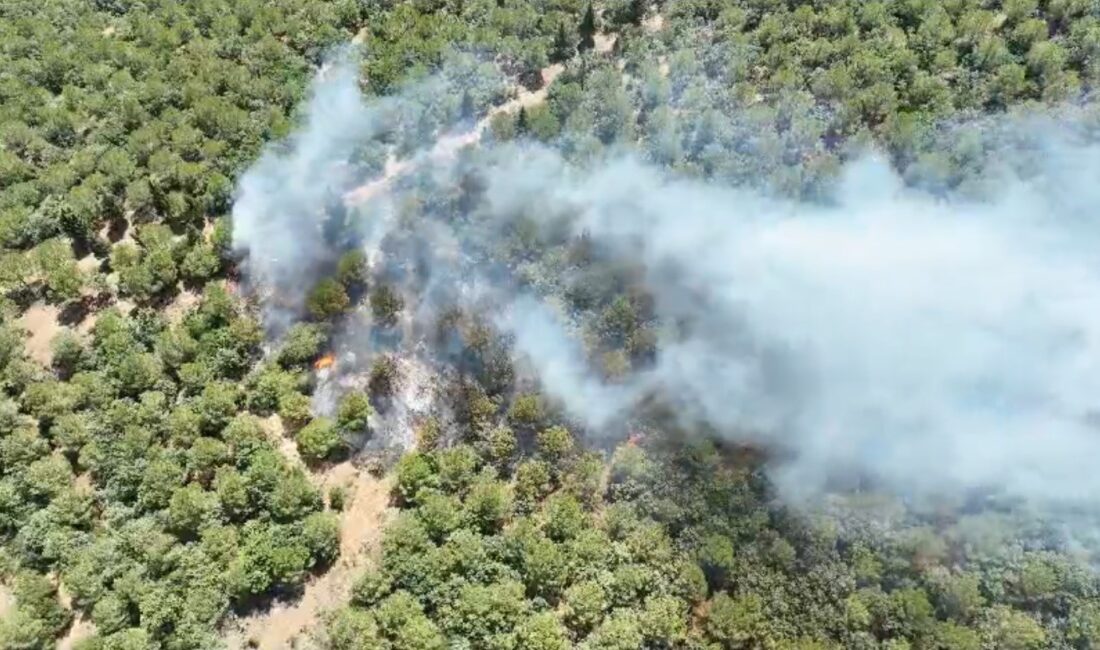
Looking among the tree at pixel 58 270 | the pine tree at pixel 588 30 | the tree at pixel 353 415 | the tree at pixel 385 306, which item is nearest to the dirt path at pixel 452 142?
the pine tree at pixel 588 30

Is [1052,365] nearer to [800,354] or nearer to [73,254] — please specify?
[800,354]

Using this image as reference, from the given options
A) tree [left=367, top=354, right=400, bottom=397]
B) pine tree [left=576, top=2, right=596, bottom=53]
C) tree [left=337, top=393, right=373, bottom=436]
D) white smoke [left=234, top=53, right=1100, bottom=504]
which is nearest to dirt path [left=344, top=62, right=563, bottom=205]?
white smoke [left=234, top=53, right=1100, bottom=504]

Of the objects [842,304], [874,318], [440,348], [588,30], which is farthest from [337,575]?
[588,30]

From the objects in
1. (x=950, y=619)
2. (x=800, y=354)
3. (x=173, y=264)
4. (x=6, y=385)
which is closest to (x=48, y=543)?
(x=6, y=385)

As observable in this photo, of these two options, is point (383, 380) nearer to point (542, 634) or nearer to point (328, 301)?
point (328, 301)

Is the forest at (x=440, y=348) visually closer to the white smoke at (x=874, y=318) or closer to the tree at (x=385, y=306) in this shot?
the tree at (x=385, y=306)
